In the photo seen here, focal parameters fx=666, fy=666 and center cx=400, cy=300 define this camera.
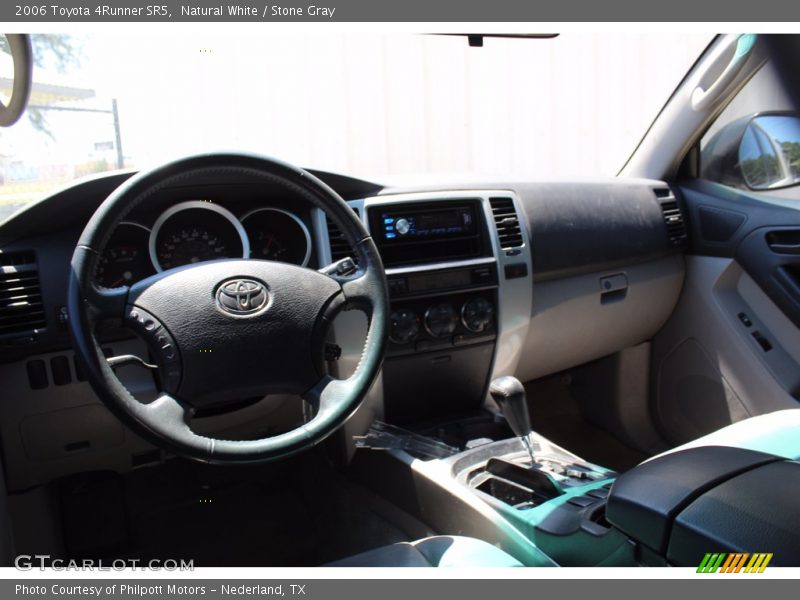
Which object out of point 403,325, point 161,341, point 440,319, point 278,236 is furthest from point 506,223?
point 161,341

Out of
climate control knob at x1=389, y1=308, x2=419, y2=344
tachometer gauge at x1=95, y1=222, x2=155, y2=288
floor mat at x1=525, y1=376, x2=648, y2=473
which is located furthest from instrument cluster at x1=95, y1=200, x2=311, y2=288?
floor mat at x1=525, y1=376, x2=648, y2=473

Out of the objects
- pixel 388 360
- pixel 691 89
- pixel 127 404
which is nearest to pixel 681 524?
pixel 127 404

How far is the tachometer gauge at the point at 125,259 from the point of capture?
1839 mm

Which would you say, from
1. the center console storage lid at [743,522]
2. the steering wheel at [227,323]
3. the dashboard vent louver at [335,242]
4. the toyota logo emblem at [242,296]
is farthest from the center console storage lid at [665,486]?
the dashboard vent louver at [335,242]

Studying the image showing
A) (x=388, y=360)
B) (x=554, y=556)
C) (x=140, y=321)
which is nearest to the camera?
(x=140, y=321)

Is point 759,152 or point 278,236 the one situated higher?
point 759,152

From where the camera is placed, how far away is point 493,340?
7.70 feet

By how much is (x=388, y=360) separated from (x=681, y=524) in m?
1.20

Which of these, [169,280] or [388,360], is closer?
[169,280]

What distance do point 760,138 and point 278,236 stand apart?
2042 millimetres

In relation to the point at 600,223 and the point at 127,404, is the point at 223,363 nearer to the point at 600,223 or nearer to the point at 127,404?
the point at 127,404

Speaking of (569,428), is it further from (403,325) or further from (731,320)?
(403,325)

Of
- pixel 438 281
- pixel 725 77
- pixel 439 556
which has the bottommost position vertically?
pixel 439 556

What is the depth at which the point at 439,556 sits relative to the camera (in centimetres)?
142
